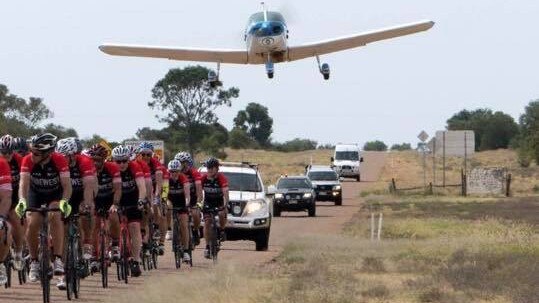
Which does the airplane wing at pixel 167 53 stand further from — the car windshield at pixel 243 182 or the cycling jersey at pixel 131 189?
the cycling jersey at pixel 131 189

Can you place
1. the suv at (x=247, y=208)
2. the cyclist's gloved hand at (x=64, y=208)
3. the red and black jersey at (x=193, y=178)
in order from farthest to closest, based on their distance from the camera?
the suv at (x=247, y=208) < the red and black jersey at (x=193, y=178) < the cyclist's gloved hand at (x=64, y=208)

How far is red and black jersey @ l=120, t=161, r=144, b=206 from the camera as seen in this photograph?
1961 centimetres

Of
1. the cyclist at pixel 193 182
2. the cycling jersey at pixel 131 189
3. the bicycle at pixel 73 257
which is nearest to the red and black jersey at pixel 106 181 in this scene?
the cycling jersey at pixel 131 189

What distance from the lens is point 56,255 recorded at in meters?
16.2

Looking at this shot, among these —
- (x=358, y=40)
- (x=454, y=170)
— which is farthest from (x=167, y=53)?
(x=454, y=170)

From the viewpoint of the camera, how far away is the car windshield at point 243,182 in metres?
28.5

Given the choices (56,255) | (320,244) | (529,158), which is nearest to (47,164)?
(56,255)

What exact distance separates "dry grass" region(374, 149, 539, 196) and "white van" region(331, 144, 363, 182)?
2.34m

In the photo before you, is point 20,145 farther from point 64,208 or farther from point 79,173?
point 64,208

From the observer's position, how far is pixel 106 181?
19078 millimetres

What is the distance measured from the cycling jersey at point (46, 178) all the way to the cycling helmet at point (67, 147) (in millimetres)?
849

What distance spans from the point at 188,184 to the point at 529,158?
298 ft

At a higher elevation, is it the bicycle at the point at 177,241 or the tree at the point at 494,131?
the tree at the point at 494,131

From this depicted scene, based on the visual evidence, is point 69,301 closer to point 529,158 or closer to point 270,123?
point 529,158
